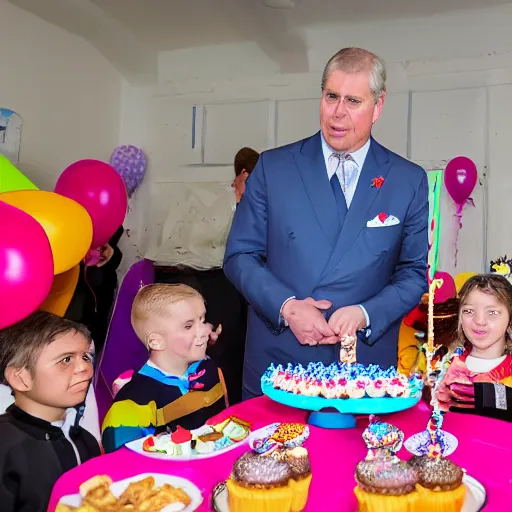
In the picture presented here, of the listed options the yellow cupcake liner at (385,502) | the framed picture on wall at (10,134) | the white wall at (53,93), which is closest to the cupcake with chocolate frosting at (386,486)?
the yellow cupcake liner at (385,502)

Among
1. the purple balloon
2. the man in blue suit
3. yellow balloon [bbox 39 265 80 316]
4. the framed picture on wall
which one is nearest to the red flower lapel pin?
the man in blue suit

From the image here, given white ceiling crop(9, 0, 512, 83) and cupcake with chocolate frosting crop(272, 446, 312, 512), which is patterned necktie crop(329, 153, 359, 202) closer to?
cupcake with chocolate frosting crop(272, 446, 312, 512)

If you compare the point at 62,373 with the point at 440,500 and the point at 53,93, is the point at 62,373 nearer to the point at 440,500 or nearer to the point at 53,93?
the point at 440,500

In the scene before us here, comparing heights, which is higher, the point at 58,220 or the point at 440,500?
Answer: the point at 58,220

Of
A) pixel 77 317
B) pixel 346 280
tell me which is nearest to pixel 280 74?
pixel 77 317

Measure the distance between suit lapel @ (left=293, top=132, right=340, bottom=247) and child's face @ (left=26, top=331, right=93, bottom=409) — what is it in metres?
0.67

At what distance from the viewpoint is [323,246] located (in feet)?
5.76

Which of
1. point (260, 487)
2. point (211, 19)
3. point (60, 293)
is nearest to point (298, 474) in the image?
point (260, 487)

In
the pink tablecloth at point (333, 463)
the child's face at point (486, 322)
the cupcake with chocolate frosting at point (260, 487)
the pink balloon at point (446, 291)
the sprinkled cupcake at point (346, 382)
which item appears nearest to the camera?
the cupcake with chocolate frosting at point (260, 487)

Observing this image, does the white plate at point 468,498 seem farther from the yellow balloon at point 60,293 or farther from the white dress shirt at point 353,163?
the yellow balloon at point 60,293

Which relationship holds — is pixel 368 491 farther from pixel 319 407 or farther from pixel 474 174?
pixel 474 174

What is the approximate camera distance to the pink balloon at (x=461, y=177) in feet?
13.6

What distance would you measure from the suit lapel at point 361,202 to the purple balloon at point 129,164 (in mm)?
3612

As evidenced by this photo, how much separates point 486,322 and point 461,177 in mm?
2287
